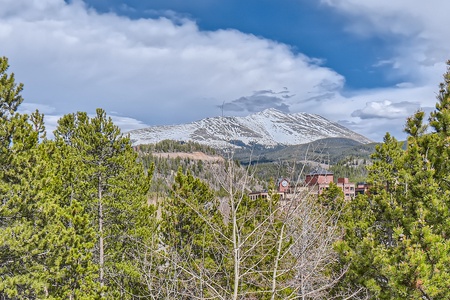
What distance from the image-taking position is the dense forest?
6.70 meters


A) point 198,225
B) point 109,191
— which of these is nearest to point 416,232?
point 198,225

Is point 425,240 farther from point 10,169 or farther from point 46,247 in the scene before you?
point 10,169

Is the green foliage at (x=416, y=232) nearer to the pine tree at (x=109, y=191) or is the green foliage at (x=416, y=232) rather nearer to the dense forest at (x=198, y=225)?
the dense forest at (x=198, y=225)

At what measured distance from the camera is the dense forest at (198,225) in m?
6.70

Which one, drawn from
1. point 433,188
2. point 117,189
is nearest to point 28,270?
point 117,189

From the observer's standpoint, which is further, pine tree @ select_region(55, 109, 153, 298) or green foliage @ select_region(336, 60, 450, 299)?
pine tree @ select_region(55, 109, 153, 298)

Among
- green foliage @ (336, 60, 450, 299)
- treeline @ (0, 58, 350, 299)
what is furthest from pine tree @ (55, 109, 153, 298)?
green foliage @ (336, 60, 450, 299)

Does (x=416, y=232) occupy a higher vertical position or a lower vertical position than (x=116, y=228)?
higher

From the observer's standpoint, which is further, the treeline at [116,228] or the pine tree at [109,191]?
the pine tree at [109,191]

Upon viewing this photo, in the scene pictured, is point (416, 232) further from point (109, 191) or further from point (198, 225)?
point (109, 191)

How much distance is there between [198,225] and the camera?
14.4m

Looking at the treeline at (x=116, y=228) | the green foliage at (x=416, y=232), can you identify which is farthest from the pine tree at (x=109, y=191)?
the green foliage at (x=416, y=232)

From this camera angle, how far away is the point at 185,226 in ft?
46.7

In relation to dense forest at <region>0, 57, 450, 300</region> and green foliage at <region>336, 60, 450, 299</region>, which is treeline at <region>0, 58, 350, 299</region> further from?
green foliage at <region>336, 60, 450, 299</region>
